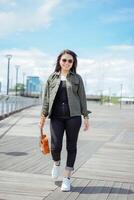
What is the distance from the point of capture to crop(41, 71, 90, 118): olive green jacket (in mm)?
7270

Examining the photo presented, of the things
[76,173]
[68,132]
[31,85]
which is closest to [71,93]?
[68,132]

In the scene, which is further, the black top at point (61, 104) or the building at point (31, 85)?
the building at point (31, 85)

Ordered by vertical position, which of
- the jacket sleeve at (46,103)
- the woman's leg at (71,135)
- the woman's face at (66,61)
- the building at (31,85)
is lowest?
the building at (31,85)

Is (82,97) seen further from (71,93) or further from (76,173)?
(76,173)

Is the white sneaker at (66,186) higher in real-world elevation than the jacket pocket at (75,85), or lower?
lower

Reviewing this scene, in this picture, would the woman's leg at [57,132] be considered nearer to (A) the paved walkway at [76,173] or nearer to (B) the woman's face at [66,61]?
(A) the paved walkway at [76,173]

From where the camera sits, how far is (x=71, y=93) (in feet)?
23.9

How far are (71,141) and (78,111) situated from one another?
0.42 meters

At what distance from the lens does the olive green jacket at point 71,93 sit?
7.27m

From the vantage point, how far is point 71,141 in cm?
732

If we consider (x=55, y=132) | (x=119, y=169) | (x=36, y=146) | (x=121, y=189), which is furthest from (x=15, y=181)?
(x=36, y=146)

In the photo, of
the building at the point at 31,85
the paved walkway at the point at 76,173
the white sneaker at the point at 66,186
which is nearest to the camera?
the paved walkway at the point at 76,173

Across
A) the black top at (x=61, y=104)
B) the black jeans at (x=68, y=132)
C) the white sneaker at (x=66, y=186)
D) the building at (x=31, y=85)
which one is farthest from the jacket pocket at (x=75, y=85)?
the building at (x=31, y=85)

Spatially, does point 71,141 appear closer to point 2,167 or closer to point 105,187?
point 105,187
